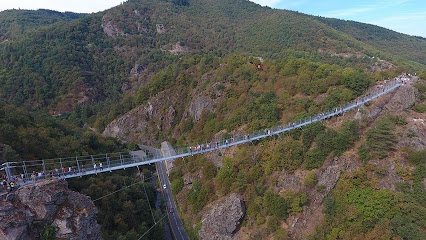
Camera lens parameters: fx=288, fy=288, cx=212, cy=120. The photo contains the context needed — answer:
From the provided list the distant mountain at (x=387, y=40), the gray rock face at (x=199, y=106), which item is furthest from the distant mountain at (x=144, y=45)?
the gray rock face at (x=199, y=106)

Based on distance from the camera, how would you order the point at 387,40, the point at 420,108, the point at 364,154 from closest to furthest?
the point at 364,154, the point at 420,108, the point at 387,40

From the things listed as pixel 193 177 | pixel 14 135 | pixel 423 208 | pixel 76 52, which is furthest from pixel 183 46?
pixel 423 208

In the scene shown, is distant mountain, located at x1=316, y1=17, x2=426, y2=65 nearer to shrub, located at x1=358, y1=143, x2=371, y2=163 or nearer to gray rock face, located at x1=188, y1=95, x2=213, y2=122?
gray rock face, located at x1=188, y1=95, x2=213, y2=122

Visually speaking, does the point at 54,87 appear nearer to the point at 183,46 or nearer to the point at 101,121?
the point at 101,121

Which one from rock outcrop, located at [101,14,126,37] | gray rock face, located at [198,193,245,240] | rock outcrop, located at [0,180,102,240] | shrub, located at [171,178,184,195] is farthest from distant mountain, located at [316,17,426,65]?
rock outcrop, located at [0,180,102,240]

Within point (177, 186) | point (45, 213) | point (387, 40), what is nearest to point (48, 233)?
point (45, 213)

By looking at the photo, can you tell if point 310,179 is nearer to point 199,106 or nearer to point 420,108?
point 420,108
